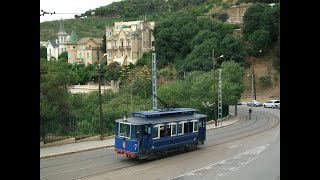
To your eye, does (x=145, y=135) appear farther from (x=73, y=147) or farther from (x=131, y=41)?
(x=131, y=41)

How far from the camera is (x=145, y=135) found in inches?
603

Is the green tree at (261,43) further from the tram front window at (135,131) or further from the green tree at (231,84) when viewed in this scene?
the tram front window at (135,131)

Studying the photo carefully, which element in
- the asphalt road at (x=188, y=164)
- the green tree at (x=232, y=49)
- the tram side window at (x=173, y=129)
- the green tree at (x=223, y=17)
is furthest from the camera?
the green tree at (x=223, y=17)

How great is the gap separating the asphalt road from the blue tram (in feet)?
1.30

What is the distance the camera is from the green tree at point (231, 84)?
1310 inches

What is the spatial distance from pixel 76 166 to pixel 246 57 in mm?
48408

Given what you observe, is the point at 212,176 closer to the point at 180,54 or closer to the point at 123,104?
the point at 123,104

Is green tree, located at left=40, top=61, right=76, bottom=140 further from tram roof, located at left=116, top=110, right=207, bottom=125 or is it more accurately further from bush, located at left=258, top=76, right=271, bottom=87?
bush, located at left=258, top=76, right=271, bottom=87

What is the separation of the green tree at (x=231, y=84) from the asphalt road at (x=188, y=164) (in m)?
12.7

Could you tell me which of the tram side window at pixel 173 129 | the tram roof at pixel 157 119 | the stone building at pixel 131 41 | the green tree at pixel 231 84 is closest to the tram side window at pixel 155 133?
the tram roof at pixel 157 119

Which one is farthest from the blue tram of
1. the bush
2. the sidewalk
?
the bush

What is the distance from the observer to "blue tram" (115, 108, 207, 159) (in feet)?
50.2

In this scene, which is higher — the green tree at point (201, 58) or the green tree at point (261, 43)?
the green tree at point (261, 43)
